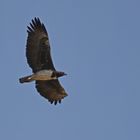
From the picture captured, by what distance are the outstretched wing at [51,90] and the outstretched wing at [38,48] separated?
0.72m

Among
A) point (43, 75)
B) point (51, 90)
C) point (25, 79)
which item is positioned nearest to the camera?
point (25, 79)

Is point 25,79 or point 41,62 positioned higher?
point 41,62

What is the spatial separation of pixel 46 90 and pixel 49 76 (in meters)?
0.93

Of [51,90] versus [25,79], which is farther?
[51,90]

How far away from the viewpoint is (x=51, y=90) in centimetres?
2030

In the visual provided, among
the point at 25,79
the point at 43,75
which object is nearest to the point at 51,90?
the point at 43,75

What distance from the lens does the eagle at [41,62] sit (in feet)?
63.8

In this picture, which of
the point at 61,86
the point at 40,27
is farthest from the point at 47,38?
the point at 61,86

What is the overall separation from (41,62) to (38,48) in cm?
55

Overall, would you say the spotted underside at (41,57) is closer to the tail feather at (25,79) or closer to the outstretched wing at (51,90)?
the outstretched wing at (51,90)

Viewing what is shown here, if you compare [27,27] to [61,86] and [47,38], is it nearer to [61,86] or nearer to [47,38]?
[47,38]

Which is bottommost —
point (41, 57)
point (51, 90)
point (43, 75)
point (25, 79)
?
point (51, 90)

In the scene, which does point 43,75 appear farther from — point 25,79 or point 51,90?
point 51,90

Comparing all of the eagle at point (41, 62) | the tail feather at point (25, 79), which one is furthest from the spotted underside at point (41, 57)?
the tail feather at point (25, 79)
